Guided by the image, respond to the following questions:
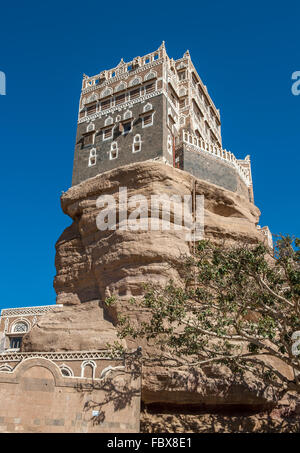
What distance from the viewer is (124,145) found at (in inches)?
1242

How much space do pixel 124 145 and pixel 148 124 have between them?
7.57ft

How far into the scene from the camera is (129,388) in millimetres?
17453

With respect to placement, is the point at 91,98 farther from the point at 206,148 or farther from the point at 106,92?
the point at 206,148

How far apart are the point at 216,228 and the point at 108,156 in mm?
10438

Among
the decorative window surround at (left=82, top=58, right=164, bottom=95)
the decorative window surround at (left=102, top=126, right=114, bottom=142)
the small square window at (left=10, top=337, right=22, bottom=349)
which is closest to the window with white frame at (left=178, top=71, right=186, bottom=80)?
the decorative window surround at (left=82, top=58, right=164, bottom=95)

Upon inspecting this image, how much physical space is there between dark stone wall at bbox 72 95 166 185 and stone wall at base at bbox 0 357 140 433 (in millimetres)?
16922

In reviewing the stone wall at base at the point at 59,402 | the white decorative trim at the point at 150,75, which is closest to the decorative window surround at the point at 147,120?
the white decorative trim at the point at 150,75

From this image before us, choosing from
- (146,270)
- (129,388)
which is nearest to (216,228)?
(146,270)

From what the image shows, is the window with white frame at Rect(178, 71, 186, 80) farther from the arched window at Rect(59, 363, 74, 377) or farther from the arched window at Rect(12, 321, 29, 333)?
the arched window at Rect(59, 363, 74, 377)

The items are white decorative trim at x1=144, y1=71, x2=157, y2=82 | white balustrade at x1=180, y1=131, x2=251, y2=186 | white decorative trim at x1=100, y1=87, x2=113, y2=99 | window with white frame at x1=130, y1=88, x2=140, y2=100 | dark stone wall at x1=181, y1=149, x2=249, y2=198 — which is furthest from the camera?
white decorative trim at x1=100, y1=87, x2=113, y2=99

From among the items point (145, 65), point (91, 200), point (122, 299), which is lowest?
point (122, 299)

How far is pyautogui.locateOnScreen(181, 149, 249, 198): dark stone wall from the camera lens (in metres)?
29.9

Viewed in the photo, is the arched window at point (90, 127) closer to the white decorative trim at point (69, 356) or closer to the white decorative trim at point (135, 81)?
the white decorative trim at point (135, 81)
